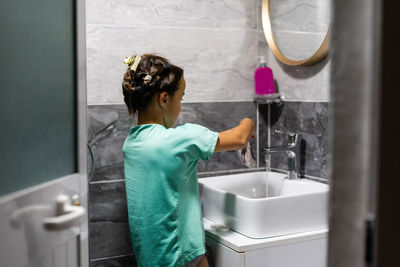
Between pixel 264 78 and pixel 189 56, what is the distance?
1.27 ft

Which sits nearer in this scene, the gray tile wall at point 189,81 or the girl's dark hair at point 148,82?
the girl's dark hair at point 148,82

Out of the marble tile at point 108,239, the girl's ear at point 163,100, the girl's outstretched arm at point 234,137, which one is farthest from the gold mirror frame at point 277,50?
the marble tile at point 108,239

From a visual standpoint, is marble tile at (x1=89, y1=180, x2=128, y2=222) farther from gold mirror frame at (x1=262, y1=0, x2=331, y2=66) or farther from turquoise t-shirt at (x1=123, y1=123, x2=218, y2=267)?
Answer: gold mirror frame at (x1=262, y1=0, x2=331, y2=66)

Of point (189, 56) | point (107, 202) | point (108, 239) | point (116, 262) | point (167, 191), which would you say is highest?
point (189, 56)

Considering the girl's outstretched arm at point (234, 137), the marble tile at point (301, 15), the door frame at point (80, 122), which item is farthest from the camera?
the marble tile at point (301, 15)

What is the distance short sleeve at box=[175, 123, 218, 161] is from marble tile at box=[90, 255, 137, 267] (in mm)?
706

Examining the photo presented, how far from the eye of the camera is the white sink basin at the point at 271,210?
4.90 ft

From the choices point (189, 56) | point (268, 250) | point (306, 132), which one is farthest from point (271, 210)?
point (189, 56)

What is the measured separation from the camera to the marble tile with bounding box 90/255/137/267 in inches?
73.2

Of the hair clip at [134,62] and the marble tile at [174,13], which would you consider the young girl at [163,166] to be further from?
the marble tile at [174,13]

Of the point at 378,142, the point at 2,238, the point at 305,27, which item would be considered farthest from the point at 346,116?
the point at 305,27

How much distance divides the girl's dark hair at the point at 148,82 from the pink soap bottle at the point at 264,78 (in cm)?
56

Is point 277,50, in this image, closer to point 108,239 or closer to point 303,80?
point 303,80

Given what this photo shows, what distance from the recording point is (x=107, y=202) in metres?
1.87
